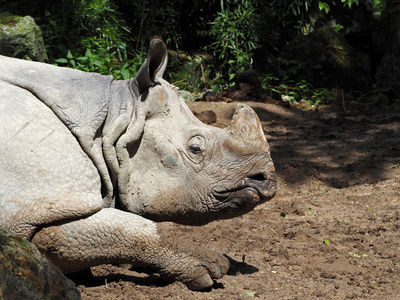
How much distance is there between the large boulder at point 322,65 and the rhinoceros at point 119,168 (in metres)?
9.46

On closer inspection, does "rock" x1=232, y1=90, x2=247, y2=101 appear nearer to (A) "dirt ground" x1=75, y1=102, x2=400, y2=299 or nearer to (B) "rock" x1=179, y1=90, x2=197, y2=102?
(B) "rock" x1=179, y1=90, x2=197, y2=102

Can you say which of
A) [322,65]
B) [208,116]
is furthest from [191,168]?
[322,65]

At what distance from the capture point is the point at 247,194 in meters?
3.31

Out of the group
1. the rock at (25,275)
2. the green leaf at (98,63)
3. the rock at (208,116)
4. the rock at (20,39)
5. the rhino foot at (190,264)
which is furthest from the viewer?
the rock at (208,116)

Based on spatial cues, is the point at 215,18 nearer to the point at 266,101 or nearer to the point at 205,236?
the point at 266,101

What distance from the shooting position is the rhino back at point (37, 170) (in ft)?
9.41

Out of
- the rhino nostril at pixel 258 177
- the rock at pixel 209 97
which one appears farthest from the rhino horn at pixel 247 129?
the rock at pixel 209 97

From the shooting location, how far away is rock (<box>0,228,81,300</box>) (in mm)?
1994

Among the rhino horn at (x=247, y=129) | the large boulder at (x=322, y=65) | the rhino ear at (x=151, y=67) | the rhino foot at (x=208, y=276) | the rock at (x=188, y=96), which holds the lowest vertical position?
the rock at (x=188, y=96)

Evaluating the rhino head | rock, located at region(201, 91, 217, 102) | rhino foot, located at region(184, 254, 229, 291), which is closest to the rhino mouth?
the rhino head

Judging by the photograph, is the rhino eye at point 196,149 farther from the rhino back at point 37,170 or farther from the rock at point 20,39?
the rock at point 20,39

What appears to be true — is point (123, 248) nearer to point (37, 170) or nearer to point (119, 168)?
point (119, 168)

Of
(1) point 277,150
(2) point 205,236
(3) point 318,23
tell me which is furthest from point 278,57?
(2) point 205,236

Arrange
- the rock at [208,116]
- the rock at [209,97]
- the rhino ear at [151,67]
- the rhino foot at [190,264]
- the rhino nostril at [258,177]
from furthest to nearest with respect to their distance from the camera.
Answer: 1. the rock at [209,97]
2. the rock at [208,116]
3. the rhino ear at [151,67]
4. the rhino nostril at [258,177]
5. the rhino foot at [190,264]
